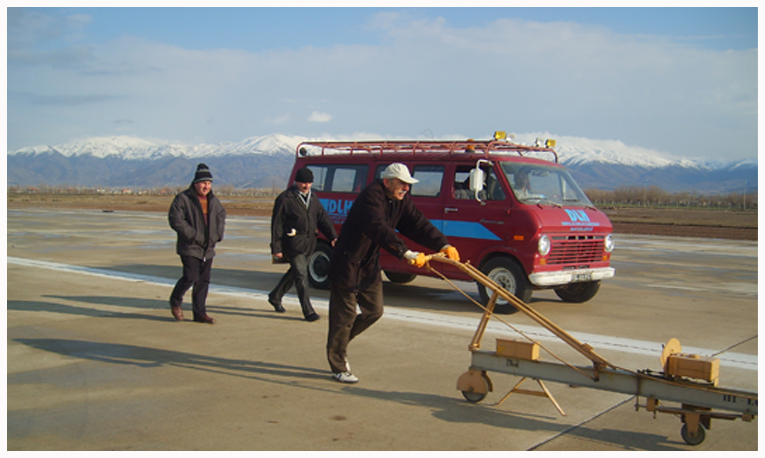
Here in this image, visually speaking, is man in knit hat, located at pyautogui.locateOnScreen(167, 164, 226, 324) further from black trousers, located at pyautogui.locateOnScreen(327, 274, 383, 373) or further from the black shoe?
black trousers, located at pyautogui.locateOnScreen(327, 274, 383, 373)

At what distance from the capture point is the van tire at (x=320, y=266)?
10961 mm

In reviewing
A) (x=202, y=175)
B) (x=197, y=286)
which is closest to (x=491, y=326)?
(x=197, y=286)

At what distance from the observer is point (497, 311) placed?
30.5 feet

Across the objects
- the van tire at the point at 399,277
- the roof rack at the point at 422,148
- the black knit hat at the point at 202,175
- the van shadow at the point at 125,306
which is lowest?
the van shadow at the point at 125,306

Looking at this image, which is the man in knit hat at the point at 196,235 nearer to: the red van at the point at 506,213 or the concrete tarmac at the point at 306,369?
the concrete tarmac at the point at 306,369

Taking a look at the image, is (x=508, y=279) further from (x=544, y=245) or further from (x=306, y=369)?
(x=306, y=369)

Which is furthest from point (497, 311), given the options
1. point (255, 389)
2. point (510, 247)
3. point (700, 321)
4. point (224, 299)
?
point (255, 389)

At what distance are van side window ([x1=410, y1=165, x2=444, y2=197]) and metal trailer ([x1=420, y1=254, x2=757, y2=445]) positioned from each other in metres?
4.71

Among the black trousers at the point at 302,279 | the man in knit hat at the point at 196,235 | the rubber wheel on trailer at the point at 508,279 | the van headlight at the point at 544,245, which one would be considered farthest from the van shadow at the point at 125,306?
the van headlight at the point at 544,245

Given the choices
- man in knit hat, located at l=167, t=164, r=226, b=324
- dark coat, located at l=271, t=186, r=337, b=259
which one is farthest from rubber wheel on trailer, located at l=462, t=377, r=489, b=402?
man in knit hat, located at l=167, t=164, r=226, b=324

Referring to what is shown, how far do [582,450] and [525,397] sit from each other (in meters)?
1.14

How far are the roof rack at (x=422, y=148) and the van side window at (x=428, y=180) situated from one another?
27 cm

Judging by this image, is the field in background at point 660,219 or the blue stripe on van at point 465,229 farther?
the field in background at point 660,219

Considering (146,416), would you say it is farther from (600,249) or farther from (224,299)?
(600,249)
